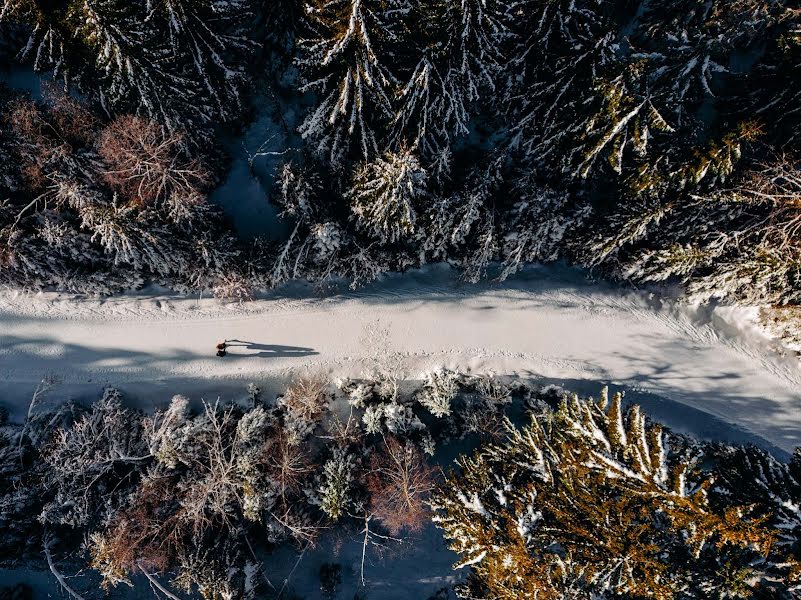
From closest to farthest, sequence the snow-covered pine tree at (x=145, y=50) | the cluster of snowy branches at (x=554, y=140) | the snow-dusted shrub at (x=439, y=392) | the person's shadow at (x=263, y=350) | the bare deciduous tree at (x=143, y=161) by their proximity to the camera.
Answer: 1. the snow-covered pine tree at (x=145, y=50)
2. the cluster of snowy branches at (x=554, y=140)
3. the bare deciduous tree at (x=143, y=161)
4. the snow-dusted shrub at (x=439, y=392)
5. the person's shadow at (x=263, y=350)

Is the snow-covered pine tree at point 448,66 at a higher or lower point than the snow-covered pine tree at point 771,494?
higher

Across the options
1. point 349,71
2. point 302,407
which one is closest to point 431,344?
point 302,407

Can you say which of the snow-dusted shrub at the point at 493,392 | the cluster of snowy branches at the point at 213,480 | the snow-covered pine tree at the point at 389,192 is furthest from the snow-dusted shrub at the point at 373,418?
the snow-covered pine tree at the point at 389,192

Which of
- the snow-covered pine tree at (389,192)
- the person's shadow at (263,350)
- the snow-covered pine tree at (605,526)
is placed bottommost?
the snow-covered pine tree at (605,526)

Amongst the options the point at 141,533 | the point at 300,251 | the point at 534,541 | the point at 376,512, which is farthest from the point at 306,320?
the point at 534,541

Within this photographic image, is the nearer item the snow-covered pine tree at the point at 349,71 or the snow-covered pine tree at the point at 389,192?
the snow-covered pine tree at the point at 349,71

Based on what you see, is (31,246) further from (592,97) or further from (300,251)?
(592,97)

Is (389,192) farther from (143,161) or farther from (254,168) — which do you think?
(143,161)

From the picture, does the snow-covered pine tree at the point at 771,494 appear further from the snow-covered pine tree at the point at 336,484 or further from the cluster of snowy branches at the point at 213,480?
the snow-covered pine tree at the point at 336,484
